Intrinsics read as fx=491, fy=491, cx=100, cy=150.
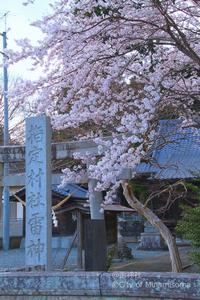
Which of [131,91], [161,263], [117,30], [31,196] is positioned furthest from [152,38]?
[161,263]

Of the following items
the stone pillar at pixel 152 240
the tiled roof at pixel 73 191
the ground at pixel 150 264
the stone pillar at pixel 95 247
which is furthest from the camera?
the stone pillar at pixel 152 240

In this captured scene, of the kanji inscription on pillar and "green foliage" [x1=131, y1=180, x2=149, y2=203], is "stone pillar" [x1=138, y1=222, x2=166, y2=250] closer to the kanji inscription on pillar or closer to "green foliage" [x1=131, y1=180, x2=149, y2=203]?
"green foliage" [x1=131, y1=180, x2=149, y2=203]

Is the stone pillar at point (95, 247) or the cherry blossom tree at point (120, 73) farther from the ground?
the cherry blossom tree at point (120, 73)

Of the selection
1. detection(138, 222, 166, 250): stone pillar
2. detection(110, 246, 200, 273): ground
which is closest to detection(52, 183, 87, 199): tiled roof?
detection(110, 246, 200, 273): ground

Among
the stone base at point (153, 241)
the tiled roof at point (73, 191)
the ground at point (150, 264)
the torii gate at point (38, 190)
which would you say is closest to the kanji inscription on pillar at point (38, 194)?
the torii gate at point (38, 190)

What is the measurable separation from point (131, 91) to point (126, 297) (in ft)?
17.7

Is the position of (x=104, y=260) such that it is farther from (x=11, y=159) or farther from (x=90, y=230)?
(x=11, y=159)

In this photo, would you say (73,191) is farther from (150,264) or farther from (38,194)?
(38,194)

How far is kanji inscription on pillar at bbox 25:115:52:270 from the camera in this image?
7902mm

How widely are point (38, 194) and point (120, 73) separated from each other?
8.48 ft

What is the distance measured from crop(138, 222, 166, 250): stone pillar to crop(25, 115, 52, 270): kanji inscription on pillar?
14.1m

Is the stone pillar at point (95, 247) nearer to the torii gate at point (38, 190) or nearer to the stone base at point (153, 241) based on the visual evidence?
the torii gate at point (38, 190)

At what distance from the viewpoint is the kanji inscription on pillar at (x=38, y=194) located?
7.90 m

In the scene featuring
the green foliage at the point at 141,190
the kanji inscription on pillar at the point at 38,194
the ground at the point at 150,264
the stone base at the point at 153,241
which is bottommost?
the ground at the point at 150,264
